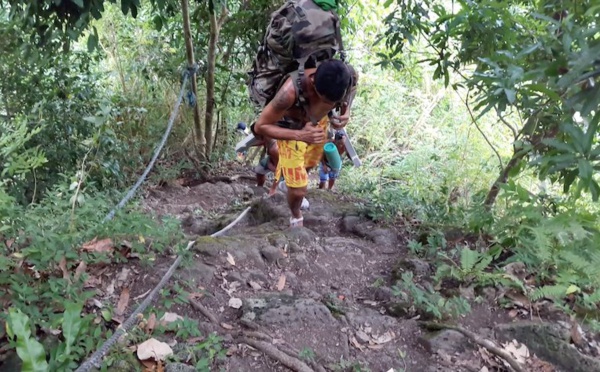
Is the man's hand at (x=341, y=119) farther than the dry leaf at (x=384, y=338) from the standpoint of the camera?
Yes

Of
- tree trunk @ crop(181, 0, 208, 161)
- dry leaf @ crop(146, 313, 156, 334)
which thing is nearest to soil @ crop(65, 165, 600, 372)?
dry leaf @ crop(146, 313, 156, 334)

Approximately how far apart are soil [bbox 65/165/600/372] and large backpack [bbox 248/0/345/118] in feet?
3.73

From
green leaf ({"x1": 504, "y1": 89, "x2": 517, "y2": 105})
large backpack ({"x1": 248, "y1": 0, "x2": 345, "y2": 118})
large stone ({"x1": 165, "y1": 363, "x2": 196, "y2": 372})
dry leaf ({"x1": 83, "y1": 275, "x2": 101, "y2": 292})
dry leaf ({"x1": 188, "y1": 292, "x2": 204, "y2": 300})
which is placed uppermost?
large backpack ({"x1": 248, "y1": 0, "x2": 345, "y2": 118})

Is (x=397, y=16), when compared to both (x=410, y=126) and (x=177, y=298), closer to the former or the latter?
(x=177, y=298)

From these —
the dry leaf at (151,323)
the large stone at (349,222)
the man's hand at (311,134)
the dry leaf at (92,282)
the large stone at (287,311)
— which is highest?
the man's hand at (311,134)

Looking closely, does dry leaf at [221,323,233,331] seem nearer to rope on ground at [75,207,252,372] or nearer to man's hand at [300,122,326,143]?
rope on ground at [75,207,252,372]

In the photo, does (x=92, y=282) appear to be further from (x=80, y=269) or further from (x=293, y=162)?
(x=293, y=162)

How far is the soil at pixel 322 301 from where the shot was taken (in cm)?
235

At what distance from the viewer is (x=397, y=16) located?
5.07 m

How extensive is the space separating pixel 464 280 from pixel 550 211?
0.93 meters

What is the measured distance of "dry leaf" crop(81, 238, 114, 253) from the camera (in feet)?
8.45

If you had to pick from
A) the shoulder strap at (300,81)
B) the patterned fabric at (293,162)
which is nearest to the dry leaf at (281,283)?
the patterned fabric at (293,162)

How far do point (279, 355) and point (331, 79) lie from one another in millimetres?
1804

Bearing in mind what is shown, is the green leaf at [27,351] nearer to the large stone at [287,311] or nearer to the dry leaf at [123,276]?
the dry leaf at [123,276]
